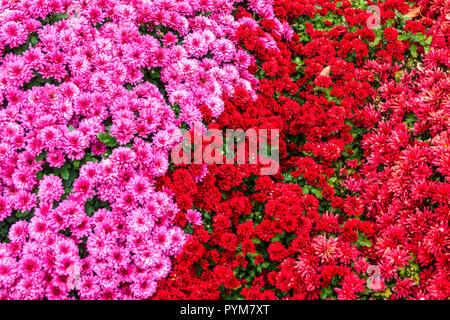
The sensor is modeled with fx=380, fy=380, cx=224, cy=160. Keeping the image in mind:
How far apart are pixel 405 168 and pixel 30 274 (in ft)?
10.5

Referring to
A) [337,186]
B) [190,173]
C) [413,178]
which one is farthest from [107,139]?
[413,178]

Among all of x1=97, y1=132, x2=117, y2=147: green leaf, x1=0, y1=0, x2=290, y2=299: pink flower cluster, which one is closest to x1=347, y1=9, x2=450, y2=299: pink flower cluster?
x1=0, y1=0, x2=290, y2=299: pink flower cluster

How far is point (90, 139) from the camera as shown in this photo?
324 centimetres


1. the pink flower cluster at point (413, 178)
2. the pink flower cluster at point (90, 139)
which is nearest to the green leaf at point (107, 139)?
the pink flower cluster at point (90, 139)

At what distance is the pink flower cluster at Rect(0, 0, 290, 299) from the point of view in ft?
9.68

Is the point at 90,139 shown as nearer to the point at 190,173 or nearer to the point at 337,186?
the point at 190,173

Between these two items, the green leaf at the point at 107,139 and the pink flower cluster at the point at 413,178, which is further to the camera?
the green leaf at the point at 107,139

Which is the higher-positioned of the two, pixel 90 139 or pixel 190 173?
pixel 90 139

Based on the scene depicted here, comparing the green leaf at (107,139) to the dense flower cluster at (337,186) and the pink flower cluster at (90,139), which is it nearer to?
the pink flower cluster at (90,139)

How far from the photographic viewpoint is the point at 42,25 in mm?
3666

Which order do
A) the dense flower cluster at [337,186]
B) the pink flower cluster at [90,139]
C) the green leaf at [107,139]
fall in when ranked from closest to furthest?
the pink flower cluster at [90,139] → the dense flower cluster at [337,186] → the green leaf at [107,139]

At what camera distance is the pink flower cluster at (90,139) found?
2951 mm

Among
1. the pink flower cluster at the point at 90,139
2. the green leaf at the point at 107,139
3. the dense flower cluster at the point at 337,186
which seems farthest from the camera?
the green leaf at the point at 107,139

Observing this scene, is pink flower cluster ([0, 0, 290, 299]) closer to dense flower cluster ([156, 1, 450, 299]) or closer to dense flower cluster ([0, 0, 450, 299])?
dense flower cluster ([0, 0, 450, 299])
